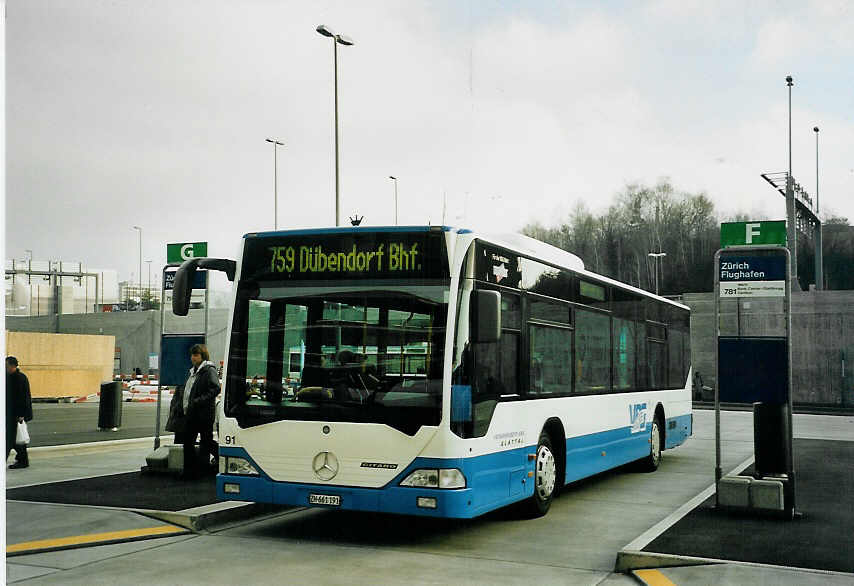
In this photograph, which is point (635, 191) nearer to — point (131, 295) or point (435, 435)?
point (131, 295)

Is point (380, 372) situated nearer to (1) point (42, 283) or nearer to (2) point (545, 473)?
(2) point (545, 473)

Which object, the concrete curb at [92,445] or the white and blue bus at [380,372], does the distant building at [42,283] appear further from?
the concrete curb at [92,445]

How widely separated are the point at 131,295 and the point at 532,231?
998 inches

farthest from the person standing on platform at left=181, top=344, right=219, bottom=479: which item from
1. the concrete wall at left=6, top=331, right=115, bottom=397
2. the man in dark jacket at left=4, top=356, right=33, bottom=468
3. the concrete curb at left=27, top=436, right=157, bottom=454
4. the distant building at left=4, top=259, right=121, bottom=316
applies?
the concrete wall at left=6, top=331, right=115, bottom=397

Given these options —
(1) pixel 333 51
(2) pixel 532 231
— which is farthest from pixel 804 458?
(2) pixel 532 231

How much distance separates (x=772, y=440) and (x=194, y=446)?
664 cm

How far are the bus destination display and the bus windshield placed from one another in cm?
11

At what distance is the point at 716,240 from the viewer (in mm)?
53719

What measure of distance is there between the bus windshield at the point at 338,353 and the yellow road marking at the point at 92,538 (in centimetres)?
128

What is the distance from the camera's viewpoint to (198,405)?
37.6 feet

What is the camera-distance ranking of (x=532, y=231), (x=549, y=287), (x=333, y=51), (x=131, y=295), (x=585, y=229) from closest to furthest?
(x=549, y=287)
(x=333, y=51)
(x=532, y=231)
(x=585, y=229)
(x=131, y=295)

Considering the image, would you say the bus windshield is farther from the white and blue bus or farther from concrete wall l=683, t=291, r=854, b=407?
concrete wall l=683, t=291, r=854, b=407

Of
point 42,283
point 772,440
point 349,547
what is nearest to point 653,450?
point 772,440

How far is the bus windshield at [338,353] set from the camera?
312 inches
